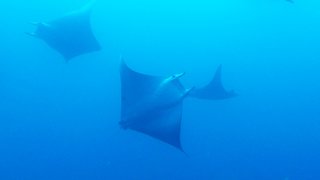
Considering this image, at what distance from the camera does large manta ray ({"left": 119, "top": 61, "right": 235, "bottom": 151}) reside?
197 inches

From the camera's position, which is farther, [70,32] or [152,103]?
[70,32]

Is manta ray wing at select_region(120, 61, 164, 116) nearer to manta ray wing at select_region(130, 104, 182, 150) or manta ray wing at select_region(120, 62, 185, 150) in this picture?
manta ray wing at select_region(120, 62, 185, 150)

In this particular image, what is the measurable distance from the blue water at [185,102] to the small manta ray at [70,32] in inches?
151

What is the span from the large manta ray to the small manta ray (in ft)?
6.27

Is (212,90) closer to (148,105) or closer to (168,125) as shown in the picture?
(168,125)

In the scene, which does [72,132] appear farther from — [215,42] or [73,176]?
[215,42]

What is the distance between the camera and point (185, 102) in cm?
1062

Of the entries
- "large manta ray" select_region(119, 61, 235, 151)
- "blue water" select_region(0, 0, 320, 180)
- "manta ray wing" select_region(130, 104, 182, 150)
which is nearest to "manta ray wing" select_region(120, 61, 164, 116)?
"large manta ray" select_region(119, 61, 235, 151)

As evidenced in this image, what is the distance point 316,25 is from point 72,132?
8.37 meters

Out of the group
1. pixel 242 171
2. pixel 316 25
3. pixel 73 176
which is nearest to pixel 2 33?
pixel 73 176

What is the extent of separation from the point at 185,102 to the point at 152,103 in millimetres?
5591

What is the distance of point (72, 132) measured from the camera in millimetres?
10172

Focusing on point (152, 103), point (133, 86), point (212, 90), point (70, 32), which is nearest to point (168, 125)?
point (152, 103)

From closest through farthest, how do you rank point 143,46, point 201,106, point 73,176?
point 73,176 → point 201,106 → point 143,46
